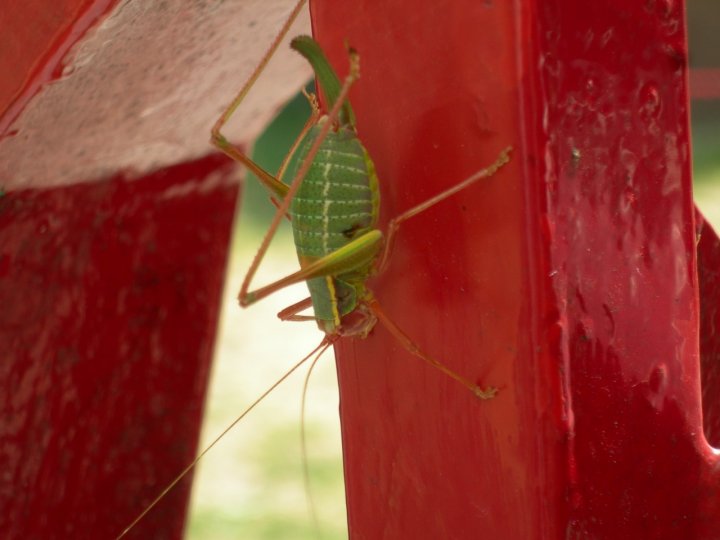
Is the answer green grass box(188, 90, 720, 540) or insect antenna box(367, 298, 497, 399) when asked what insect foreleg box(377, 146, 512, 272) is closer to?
insect antenna box(367, 298, 497, 399)

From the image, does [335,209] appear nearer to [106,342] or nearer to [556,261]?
[556,261]

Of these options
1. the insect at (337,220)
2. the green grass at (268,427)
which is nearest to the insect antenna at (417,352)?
the insect at (337,220)

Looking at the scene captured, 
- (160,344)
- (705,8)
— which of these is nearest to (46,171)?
(160,344)

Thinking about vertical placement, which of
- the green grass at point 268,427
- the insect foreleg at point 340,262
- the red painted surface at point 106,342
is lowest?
the green grass at point 268,427

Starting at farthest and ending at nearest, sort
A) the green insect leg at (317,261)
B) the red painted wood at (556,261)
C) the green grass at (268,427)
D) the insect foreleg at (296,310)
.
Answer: the green grass at (268,427)
the insect foreleg at (296,310)
the green insect leg at (317,261)
the red painted wood at (556,261)

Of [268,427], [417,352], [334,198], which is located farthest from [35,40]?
[268,427]

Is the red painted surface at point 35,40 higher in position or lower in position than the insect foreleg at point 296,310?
higher

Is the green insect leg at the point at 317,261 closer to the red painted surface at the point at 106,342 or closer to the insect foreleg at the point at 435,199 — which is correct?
the insect foreleg at the point at 435,199

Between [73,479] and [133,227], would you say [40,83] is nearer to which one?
[133,227]
